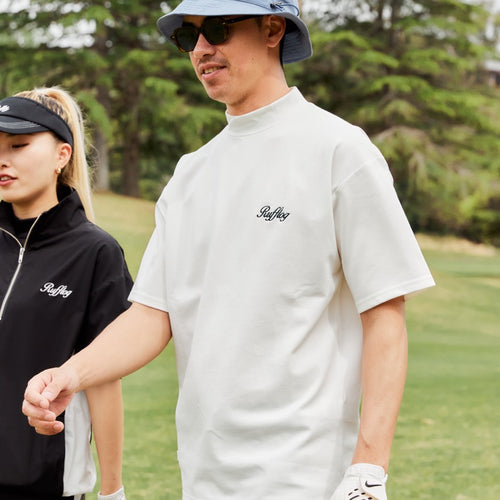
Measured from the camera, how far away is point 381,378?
200cm

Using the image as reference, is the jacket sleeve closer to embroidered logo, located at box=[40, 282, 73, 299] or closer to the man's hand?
embroidered logo, located at box=[40, 282, 73, 299]

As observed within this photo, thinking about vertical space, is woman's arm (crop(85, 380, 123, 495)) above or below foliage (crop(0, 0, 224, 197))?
above

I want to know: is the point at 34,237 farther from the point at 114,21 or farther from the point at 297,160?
the point at 114,21

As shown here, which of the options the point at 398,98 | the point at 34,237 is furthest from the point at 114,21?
the point at 34,237

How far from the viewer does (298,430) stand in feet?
6.86

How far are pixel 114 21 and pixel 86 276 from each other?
32.0 m

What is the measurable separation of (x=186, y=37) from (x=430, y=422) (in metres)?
7.00

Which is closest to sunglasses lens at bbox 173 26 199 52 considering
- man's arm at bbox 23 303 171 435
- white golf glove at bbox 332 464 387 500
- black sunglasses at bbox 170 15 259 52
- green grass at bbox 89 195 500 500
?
black sunglasses at bbox 170 15 259 52

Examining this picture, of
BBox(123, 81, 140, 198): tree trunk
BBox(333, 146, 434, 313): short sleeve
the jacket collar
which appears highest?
BBox(333, 146, 434, 313): short sleeve

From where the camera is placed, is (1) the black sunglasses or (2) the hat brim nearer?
(1) the black sunglasses

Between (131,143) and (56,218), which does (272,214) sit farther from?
(131,143)

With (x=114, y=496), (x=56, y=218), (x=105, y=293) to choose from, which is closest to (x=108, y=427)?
(x=114, y=496)

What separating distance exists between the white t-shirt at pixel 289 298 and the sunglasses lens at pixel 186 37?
0.88ft

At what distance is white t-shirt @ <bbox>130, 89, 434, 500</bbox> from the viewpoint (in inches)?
80.8
